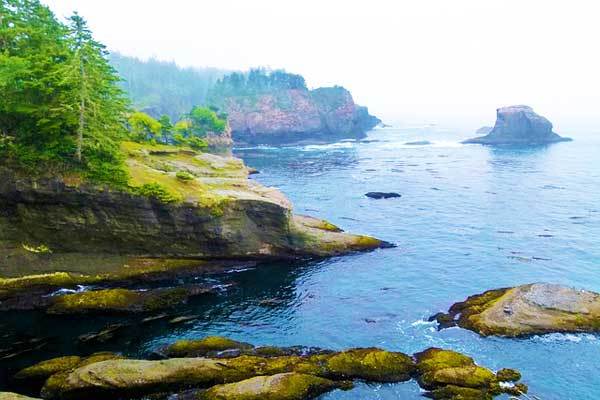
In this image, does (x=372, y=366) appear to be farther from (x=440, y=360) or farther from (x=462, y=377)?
(x=462, y=377)

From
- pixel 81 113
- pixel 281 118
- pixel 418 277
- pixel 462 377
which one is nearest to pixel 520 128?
pixel 281 118

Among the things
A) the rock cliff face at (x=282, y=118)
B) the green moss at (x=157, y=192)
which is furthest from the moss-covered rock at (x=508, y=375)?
the rock cliff face at (x=282, y=118)

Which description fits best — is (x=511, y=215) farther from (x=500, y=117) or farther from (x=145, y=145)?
(x=500, y=117)

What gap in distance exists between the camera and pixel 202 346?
36.1m

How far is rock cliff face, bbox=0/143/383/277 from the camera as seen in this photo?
48.7 m

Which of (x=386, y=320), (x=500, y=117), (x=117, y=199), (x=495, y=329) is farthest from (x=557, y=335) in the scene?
(x=500, y=117)

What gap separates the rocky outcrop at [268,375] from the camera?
30.2m

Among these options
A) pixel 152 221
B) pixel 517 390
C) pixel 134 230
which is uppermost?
pixel 152 221

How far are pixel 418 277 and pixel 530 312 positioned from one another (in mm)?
12742

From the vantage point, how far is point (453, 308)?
43.2 m

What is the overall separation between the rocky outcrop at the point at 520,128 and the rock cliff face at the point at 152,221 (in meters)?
132

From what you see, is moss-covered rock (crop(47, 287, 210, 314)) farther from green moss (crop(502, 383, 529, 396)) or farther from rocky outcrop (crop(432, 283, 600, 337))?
green moss (crop(502, 383, 529, 396))

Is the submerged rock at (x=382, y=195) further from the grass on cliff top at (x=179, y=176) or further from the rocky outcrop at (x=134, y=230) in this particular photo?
the rocky outcrop at (x=134, y=230)

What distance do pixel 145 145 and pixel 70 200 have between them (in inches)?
1099
